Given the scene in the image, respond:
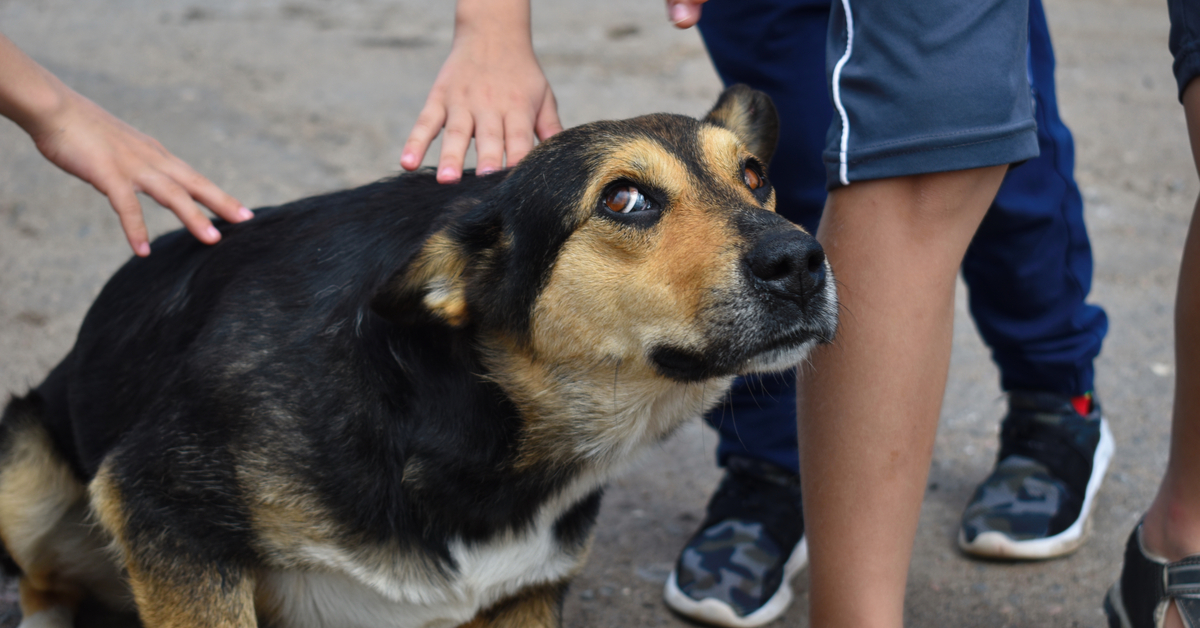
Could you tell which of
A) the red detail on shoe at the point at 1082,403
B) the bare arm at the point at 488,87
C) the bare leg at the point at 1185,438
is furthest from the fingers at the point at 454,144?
the red detail on shoe at the point at 1082,403

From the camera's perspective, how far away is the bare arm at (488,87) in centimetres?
255

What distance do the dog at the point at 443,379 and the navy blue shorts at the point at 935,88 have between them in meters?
0.26

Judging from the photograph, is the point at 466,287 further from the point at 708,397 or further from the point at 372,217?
the point at 708,397

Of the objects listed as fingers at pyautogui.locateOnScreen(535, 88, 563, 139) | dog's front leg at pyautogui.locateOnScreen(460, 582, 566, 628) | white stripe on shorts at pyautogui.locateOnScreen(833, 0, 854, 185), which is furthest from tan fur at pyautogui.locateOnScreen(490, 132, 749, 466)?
fingers at pyautogui.locateOnScreen(535, 88, 563, 139)

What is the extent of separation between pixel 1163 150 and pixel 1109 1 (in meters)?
4.45

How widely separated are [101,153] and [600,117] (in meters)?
4.35

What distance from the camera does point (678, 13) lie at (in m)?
1.98

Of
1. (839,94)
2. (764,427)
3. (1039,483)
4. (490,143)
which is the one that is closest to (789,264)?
(839,94)

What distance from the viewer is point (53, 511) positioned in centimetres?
262

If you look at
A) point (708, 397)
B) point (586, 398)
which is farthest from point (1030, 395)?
point (586, 398)

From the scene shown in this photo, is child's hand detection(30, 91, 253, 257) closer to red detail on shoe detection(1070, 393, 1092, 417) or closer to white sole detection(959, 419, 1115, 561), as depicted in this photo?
white sole detection(959, 419, 1115, 561)

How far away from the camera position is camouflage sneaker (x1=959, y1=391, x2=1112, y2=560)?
304 cm

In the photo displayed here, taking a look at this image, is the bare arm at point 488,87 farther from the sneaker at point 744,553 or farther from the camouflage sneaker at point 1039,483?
the camouflage sneaker at point 1039,483

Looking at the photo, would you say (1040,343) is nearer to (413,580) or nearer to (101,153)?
(413,580)
